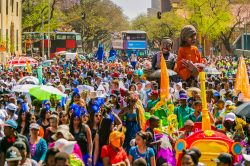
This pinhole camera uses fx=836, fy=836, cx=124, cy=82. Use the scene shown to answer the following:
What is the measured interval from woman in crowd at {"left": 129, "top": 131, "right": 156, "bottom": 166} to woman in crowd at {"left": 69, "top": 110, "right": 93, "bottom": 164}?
60.5 inches

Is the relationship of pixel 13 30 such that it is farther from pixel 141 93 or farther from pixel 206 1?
pixel 141 93

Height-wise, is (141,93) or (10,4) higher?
(10,4)

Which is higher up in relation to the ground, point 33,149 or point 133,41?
point 133,41

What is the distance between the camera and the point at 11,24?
68938 millimetres

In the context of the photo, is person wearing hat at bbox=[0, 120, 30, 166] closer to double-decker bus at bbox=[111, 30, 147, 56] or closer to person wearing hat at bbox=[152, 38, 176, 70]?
person wearing hat at bbox=[152, 38, 176, 70]

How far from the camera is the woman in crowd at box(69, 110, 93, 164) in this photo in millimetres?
12570

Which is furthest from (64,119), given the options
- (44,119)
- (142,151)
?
(142,151)

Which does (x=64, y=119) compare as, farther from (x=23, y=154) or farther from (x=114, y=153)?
(x=23, y=154)

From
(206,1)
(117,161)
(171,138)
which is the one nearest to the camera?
(117,161)

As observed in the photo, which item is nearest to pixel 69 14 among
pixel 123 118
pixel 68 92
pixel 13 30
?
pixel 13 30

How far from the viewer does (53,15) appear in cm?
7825

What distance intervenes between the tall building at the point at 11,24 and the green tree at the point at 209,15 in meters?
16.3

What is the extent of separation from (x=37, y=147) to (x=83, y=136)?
1.37m

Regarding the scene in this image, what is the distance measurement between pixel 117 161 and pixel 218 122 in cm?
350
